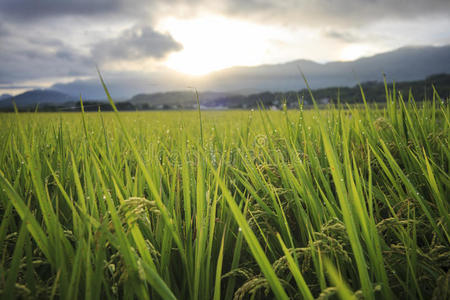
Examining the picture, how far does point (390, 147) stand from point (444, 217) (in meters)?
0.95

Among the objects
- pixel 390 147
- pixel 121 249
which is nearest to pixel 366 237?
pixel 121 249

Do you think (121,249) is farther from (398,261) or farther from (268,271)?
(398,261)

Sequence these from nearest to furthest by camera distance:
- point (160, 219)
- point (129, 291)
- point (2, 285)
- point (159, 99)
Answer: point (2, 285), point (129, 291), point (160, 219), point (159, 99)

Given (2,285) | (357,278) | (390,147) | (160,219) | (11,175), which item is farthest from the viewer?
(390,147)

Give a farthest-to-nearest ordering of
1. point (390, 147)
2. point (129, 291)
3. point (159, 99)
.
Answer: point (159, 99), point (390, 147), point (129, 291)

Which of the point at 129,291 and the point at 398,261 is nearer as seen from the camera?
the point at 129,291

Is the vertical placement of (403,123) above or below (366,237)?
above

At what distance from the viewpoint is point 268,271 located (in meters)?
0.59

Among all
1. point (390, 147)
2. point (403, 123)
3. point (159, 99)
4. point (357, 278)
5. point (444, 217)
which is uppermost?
point (159, 99)

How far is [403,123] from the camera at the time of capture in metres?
1.69

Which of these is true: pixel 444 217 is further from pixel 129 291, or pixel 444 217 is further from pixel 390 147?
pixel 129 291

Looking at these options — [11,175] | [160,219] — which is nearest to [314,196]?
[160,219]

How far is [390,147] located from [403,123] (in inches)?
8.1

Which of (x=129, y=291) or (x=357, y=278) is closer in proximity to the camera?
(x=129, y=291)
